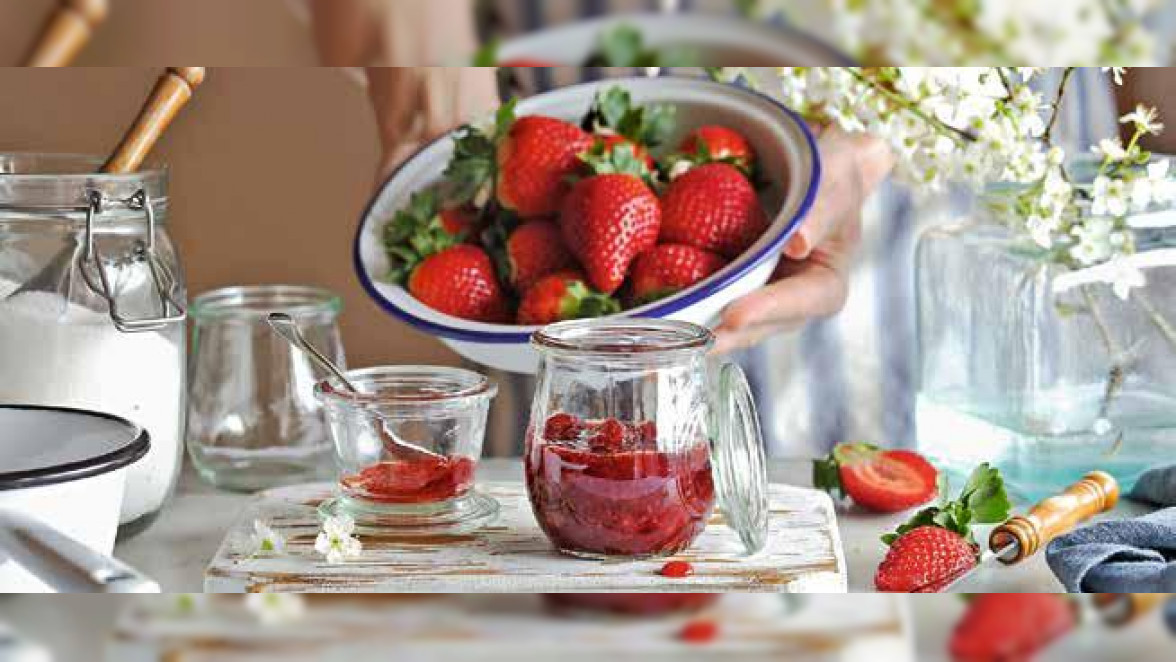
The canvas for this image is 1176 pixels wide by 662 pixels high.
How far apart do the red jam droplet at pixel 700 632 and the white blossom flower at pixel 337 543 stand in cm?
43

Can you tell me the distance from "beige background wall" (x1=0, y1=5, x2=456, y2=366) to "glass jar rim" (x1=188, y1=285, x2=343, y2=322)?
0.22ft

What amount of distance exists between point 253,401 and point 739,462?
26 centimetres

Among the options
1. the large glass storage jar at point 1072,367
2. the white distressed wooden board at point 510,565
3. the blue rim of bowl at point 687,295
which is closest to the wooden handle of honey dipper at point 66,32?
the white distressed wooden board at point 510,565

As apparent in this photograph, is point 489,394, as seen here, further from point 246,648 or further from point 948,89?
point 246,648

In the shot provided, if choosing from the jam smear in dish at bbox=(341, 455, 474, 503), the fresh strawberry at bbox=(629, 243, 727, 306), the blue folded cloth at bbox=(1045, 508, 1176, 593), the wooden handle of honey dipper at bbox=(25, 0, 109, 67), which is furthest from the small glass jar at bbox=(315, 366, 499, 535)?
the wooden handle of honey dipper at bbox=(25, 0, 109, 67)

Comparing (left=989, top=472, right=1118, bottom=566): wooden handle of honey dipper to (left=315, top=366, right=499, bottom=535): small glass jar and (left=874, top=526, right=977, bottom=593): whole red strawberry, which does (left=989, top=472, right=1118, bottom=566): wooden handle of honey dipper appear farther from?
(left=315, top=366, right=499, bottom=535): small glass jar

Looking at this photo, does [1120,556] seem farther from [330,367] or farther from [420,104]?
[420,104]

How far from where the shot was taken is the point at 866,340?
Answer: 0.90 meters

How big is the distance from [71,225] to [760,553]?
30 cm

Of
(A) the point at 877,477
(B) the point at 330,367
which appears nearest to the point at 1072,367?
(A) the point at 877,477

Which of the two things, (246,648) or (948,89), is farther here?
(948,89)

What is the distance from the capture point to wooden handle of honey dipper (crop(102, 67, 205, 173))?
67 centimetres

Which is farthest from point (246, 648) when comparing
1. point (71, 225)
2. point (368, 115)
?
point (368, 115)

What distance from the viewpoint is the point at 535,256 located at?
0.75m
